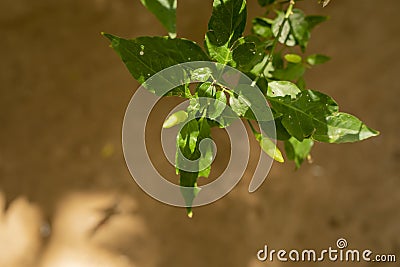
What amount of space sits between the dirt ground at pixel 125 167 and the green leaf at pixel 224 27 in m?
0.70

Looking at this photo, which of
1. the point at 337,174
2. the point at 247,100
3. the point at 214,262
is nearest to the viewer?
the point at 247,100

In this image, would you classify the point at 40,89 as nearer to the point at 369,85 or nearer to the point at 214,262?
the point at 214,262

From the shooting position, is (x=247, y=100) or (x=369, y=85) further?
(x=369, y=85)

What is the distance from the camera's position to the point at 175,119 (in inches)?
21.3

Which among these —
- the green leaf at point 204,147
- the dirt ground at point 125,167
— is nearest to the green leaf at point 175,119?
the green leaf at point 204,147

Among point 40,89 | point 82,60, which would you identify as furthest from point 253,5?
point 40,89

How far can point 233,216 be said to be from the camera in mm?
1218

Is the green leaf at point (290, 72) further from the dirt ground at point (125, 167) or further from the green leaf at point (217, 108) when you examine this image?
the dirt ground at point (125, 167)

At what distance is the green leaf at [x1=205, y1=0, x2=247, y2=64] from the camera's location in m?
0.55

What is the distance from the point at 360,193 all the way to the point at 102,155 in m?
0.60

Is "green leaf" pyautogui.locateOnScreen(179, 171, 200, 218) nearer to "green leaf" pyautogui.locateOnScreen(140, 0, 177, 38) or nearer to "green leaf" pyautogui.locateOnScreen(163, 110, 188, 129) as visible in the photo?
"green leaf" pyautogui.locateOnScreen(163, 110, 188, 129)

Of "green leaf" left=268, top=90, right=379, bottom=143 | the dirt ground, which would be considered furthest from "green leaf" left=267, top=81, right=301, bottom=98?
the dirt ground

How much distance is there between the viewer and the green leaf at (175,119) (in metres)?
0.54

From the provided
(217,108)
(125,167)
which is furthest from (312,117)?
(125,167)
